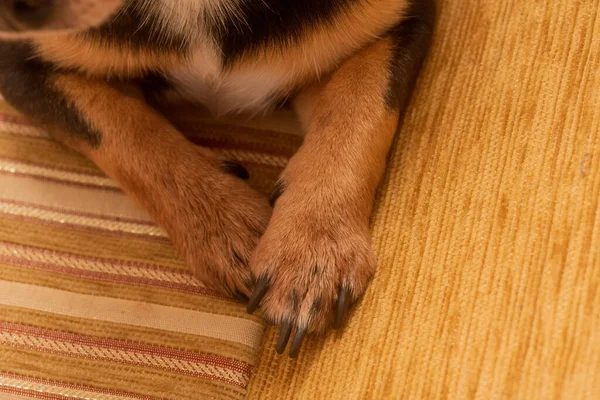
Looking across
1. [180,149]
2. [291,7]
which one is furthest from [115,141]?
[291,7]

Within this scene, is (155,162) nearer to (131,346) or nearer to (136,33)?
(136,33)

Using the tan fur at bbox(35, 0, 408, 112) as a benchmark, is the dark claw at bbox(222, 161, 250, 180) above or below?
below

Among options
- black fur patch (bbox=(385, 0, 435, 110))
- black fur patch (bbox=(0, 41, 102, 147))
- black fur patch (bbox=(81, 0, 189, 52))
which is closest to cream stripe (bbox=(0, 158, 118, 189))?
black fur patch (bbox=(0, 41, 102, 147))

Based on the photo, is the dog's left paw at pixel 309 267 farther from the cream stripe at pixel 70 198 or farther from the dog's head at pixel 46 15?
the dog's head at pixel 46 15

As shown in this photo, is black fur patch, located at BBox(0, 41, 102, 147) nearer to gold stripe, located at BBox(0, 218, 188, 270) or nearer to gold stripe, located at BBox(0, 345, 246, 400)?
gold stripe, located at BBox(0, 218, 188, 270)

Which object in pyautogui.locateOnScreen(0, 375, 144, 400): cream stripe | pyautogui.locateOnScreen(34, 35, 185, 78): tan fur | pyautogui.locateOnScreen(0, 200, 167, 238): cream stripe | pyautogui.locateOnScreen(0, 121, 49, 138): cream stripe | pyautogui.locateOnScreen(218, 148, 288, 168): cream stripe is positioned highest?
pyautogui.locateOnScreen(34, 35, 185, 78): tan fur

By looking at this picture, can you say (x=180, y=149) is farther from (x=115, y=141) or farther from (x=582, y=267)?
(x=582, y=267)

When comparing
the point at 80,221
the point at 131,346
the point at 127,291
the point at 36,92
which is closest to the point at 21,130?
the point at 36,92
